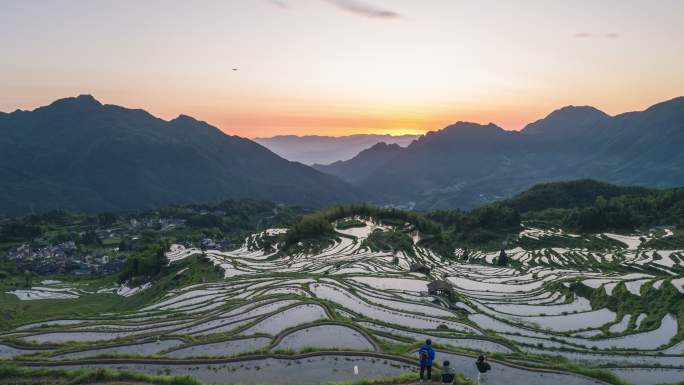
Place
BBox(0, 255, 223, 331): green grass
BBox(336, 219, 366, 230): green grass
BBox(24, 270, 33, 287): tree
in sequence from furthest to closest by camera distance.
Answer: BBox(336, 219, 366, 230): green grass, BBox(24, 270, 33, 287): tree, BBox(0, 255, 223, 331): green grass

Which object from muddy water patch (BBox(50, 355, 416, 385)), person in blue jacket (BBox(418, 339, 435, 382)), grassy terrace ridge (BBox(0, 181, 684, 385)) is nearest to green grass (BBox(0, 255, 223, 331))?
grassy terrace ridge (BBox(0, 181, 684, 385))

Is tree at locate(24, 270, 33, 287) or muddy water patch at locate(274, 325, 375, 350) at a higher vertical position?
muddy water patch at locate(274, 325, 375, 350)

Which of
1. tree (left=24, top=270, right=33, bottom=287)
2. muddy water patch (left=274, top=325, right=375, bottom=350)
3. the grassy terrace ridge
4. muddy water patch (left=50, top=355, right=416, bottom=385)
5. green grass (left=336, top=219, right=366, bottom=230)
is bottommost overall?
tree (left=24, top=270, right=33, bottom=287)

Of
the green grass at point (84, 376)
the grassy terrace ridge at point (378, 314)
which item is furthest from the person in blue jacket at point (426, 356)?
the green grass at point (84, 376)

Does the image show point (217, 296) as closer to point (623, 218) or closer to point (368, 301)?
point (368, 301)

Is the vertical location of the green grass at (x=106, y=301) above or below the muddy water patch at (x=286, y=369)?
below

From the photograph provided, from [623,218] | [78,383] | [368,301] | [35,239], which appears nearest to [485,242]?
[623,218]

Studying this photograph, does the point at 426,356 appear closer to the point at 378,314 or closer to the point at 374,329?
the point at 374,329

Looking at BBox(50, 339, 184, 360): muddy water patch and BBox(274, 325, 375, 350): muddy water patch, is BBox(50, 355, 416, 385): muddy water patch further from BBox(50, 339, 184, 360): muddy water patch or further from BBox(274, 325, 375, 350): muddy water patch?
BBox(50, 339, 184, 360): muddy water patch

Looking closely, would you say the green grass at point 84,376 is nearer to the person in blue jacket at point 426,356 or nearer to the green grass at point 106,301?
the person in blue jacket at point 426,356
